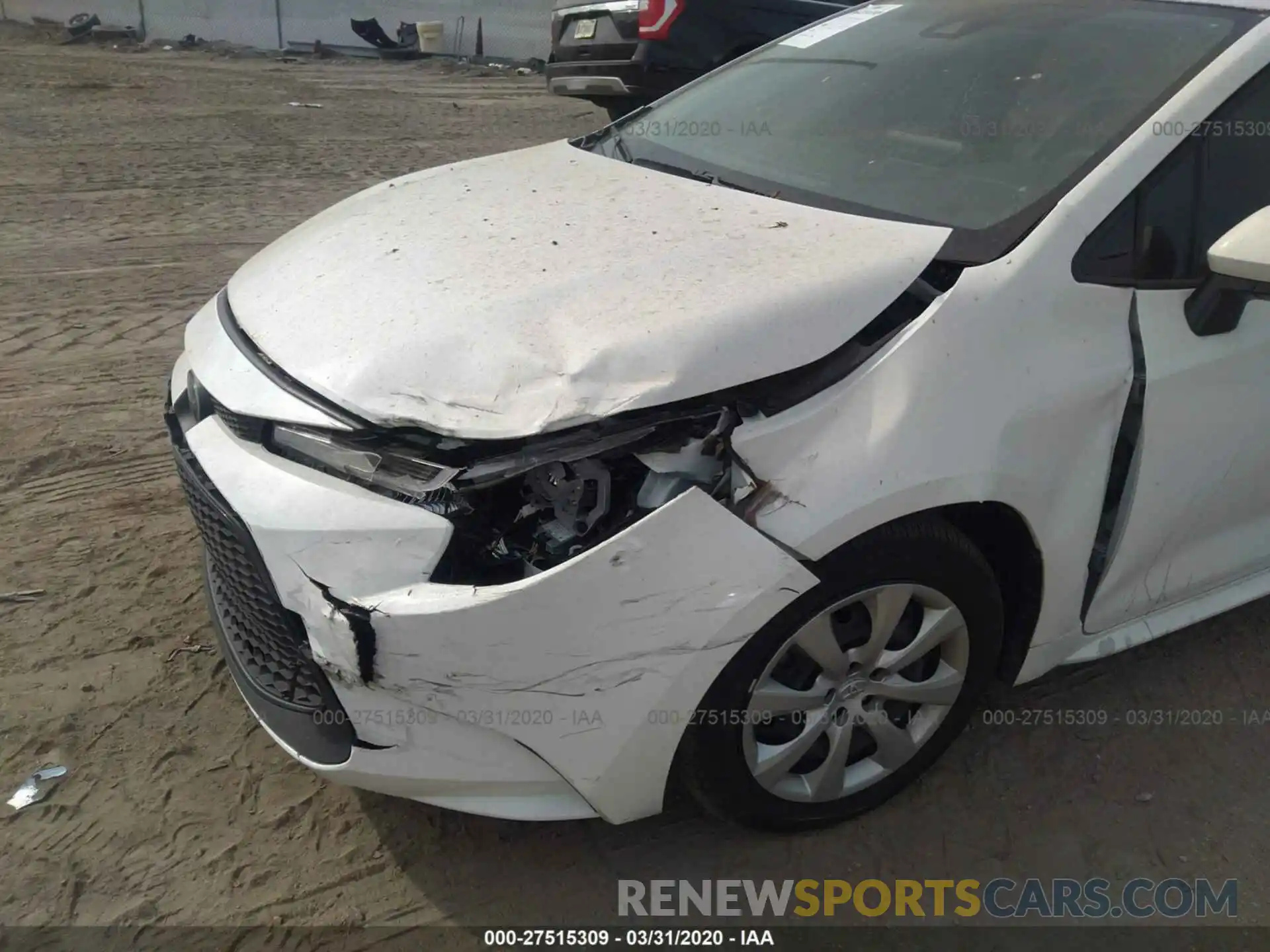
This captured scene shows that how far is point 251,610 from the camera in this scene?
6.61ft

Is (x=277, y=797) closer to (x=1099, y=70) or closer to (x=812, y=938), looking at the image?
(x=812, y=938)

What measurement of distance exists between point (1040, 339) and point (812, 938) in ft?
4.25

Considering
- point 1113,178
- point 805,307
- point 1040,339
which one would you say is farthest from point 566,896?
point 1113,178

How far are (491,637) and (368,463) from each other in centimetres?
40

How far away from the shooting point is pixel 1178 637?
2928 mm

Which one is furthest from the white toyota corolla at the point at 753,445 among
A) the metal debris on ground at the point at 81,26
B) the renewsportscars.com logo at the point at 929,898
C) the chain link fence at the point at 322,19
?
the metal debris on ground at the point at 81,26

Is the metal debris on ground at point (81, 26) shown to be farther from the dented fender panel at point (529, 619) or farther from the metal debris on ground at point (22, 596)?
the dented fender panel at point (529, 619)

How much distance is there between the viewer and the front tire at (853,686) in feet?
6.18

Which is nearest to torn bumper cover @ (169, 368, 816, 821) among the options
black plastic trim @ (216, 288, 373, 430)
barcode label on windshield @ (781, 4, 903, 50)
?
black plastic trim @ (216, 288, 373, 430)

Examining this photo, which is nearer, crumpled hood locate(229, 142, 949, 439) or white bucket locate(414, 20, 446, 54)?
crumpled hood locate(229, 142, 949, 439)

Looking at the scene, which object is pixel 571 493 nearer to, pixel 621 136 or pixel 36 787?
pixel 36 787

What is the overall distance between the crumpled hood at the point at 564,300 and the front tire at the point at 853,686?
45 centimetres

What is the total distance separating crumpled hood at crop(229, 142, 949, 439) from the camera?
69.6 inches

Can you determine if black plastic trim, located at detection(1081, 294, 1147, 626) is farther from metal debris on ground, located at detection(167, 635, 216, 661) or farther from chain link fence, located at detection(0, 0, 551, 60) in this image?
chain link fence, located at detection(0, 0, 551, 60)
